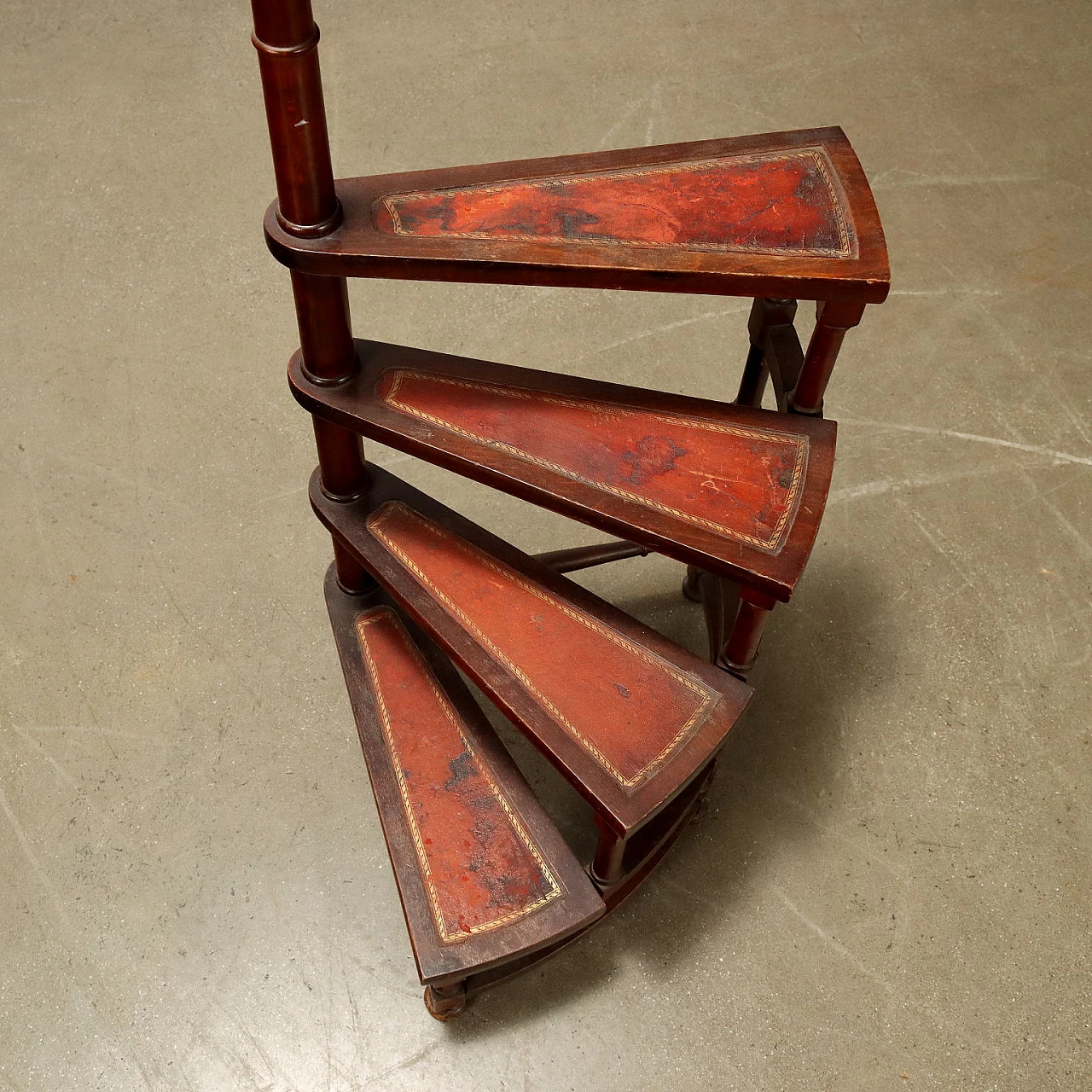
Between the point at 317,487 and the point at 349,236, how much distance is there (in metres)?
0.68

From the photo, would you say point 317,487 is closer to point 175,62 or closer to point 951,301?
point 951,301

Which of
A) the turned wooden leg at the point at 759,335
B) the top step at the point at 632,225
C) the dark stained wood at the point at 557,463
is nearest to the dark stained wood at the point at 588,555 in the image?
the dark stained wood at the point at 557,463

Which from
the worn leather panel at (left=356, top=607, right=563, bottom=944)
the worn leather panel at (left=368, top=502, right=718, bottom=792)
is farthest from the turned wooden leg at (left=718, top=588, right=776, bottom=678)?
the worn leather panel at (left=356, top=607, right=563, bottom=944)

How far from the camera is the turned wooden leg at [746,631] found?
210 centimetres

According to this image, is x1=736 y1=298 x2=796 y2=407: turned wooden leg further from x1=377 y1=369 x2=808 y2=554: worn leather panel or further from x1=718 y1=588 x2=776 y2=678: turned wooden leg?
x1=718 y1=588 x2=776 y2=678: turned wooden leg

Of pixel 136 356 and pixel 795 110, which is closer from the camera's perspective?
pixel 136 356

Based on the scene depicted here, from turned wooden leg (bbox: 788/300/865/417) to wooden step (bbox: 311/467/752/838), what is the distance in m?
0.53

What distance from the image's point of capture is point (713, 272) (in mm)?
2010

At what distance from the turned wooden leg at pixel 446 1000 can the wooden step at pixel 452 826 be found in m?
0.06

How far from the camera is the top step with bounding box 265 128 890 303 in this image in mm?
1993

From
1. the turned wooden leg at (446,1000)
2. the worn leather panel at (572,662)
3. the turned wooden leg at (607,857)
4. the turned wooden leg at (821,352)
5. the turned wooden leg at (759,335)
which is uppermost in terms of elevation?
the turned wooden leg at (821,352)

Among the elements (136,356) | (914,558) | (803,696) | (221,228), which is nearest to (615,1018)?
(803,696)

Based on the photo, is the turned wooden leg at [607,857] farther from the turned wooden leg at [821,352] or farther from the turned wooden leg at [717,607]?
the turned wooden leg at [821,352]

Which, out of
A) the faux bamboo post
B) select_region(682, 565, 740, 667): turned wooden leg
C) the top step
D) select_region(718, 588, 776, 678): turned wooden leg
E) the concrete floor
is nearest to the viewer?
the faux bamboo post
